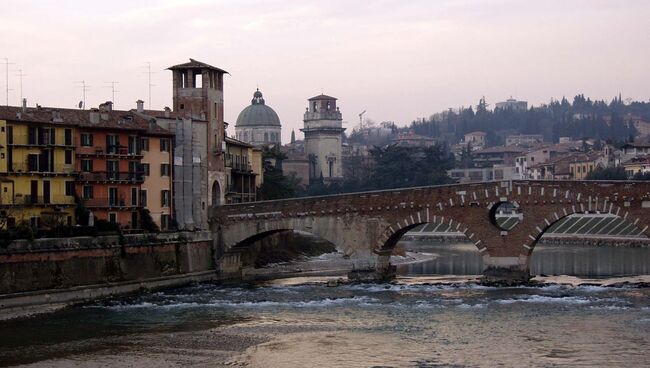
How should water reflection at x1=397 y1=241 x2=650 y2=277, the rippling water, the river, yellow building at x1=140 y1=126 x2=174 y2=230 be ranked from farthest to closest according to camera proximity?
1. water reflection at x1=397 y1=241 x2=650 y2=277
2. yellow building at x1=140 y1=126 x2=174 y2=230
3. the rippling water
4. the river

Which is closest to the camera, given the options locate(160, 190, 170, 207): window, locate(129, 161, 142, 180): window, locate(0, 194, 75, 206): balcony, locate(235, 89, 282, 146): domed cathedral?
locate(0, 194, 75, 206): balcony

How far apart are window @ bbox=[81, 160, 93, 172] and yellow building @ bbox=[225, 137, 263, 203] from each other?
12.5 metres

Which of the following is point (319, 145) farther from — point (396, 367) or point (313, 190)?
point (396, 367)

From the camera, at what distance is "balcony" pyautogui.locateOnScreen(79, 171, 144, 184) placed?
61938 millimetres

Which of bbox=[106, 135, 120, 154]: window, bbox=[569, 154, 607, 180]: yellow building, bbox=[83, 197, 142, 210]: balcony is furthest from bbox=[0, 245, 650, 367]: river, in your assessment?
bbox=[569, 154, 607, 180]: yellow building

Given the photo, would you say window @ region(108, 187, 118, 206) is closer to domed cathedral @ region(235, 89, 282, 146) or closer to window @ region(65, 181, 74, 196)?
window @ region(65, 181, 74, 196)

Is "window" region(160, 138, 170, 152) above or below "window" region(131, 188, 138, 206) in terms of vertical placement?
above

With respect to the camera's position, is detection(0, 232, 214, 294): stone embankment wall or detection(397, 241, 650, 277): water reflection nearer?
detection(0, 232, 214, 294): stone embankment wall

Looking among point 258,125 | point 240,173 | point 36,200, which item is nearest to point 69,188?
point 36,200

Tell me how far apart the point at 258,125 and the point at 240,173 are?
10333 centimetres

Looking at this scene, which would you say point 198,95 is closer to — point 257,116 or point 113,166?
point 113,166

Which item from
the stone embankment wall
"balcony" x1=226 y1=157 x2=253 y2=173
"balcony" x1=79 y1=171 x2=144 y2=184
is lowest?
the stone embankment wall

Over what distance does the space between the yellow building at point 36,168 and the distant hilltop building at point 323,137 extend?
110924 mm

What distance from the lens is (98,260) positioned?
57.0 metres
